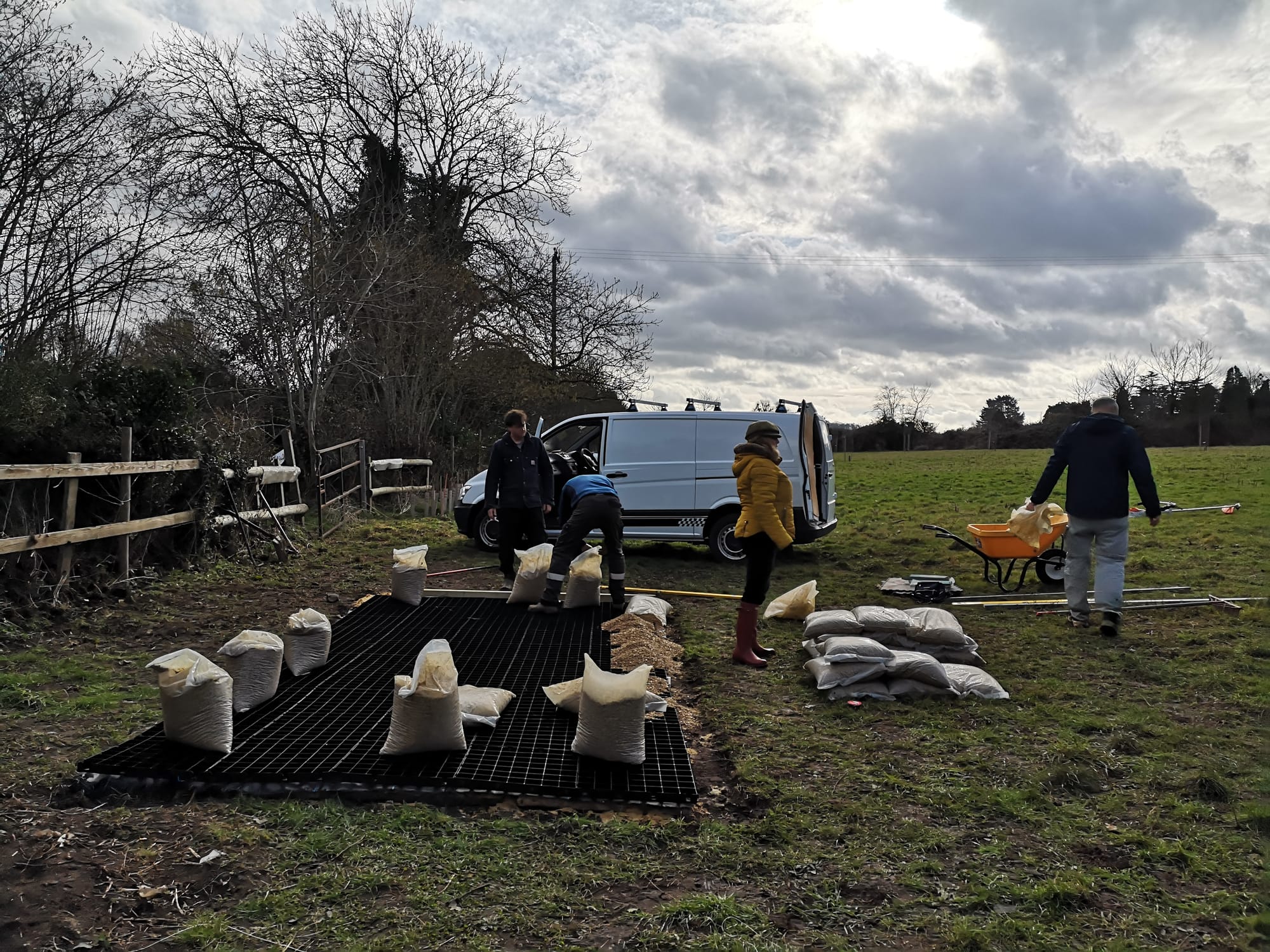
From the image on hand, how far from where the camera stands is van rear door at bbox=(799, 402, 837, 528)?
1078 centimetres

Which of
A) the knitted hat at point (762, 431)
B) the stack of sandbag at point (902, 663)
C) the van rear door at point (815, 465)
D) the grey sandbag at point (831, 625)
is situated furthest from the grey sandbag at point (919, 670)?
the van rear door at point (815, 465)

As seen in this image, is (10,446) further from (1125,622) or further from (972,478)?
(972,478)

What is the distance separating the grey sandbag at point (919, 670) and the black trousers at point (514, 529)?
4298 mm

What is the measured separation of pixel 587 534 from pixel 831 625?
2444 millimetres

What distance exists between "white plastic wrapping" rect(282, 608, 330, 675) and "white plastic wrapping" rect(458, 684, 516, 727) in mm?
1358

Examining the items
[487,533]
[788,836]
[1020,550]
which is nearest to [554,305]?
[487,533]

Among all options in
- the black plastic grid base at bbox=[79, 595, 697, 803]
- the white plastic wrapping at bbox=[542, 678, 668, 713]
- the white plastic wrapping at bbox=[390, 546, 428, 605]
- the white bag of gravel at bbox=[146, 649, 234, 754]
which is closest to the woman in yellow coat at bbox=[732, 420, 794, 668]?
the black plastic grid base at bbox=[79, 595, 697, 803]

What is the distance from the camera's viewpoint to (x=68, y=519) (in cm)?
759

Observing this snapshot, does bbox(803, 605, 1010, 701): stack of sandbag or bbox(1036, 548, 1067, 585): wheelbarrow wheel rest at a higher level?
bbox(1036, 548, 1067, 585): wheelbarrow wheel

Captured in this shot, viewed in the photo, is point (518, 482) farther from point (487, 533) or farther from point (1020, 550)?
point (1020, 550)

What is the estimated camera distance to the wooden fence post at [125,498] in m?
8.34

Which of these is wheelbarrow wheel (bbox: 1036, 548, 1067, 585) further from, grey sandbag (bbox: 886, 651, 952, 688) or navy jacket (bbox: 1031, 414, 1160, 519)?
grey sandbag (bbox: 886, 651, 952, 688)

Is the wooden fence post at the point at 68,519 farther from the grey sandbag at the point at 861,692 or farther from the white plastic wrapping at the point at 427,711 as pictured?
the grey sandbag at the point at 861,692

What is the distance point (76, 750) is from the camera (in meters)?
4.46
